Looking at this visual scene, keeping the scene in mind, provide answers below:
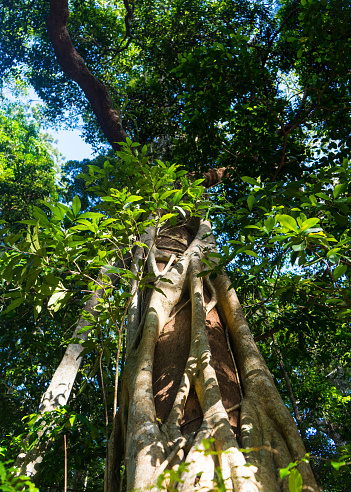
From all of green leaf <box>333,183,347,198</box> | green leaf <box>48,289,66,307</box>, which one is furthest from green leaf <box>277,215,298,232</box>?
green leaf <box>48,289,66,307</box>

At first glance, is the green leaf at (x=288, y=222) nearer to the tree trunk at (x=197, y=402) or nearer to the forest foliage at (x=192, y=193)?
the forest foliage at (x=192, y=193)

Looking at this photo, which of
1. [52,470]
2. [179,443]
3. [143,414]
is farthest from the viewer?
[52,470]

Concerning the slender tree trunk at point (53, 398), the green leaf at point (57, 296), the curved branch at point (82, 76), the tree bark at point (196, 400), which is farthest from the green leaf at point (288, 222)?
the curved branch at point (82, 76)

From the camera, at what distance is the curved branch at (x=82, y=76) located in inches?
241

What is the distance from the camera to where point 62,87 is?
9.58 metres

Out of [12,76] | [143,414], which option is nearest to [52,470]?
[143,414]

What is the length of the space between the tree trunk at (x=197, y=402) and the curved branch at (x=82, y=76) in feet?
12.4

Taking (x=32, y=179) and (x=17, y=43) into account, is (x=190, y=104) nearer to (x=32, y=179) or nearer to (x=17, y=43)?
(x=17, y=43)

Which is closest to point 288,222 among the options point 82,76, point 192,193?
point 192,193

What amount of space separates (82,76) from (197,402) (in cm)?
608

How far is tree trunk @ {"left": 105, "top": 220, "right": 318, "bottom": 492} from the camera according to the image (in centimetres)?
153

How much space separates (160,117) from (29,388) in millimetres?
5270

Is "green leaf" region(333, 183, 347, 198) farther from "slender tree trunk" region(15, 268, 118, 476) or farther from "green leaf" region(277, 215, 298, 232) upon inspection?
"slender tree trunk" region(15, 268, 118, 476)

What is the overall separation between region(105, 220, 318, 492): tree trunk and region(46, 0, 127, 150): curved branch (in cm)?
379
